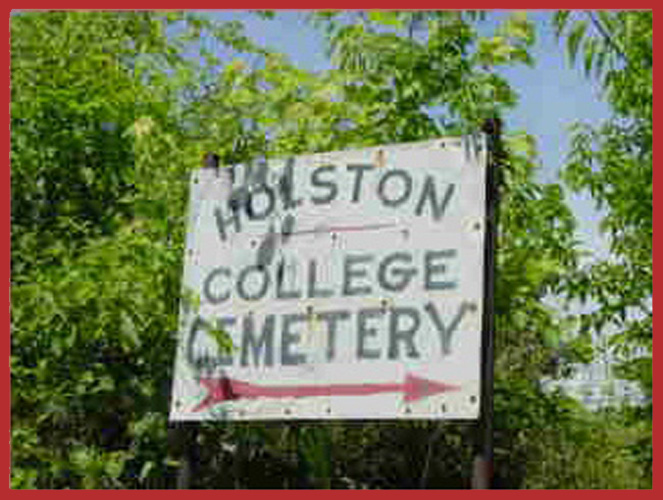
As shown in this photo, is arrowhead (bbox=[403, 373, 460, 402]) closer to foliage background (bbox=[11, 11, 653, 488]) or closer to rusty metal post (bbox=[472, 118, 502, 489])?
rusty metal post (bbox=[472, 118, 502, 489])

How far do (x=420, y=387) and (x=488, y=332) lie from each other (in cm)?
27

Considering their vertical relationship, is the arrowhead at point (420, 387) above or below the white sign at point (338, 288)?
below

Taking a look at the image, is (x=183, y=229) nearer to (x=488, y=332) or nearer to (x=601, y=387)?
(x=488, y=332)

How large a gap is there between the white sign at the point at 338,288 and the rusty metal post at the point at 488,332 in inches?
1.0

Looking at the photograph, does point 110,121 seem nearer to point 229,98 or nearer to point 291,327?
point 229,98

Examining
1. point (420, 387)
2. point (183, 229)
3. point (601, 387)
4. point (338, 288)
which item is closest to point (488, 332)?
point (420, 387)

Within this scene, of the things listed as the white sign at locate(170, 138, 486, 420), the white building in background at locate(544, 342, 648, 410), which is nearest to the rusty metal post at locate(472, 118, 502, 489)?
the white sign at locate(170, 138, 486, 420)

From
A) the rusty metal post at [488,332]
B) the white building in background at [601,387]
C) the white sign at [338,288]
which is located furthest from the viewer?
the white building in background at [601,387]

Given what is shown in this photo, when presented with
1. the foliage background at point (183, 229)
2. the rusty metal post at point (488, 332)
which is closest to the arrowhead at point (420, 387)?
the rusty metal post at point (488, 332)

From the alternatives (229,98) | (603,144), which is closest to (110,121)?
(229,98)

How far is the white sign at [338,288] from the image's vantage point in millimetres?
3074

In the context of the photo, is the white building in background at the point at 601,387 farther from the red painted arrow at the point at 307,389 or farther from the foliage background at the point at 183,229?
the red painted arrow at the point at 307,389

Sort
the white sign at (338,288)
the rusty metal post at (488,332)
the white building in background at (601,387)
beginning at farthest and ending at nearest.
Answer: the white building in background at (601,387) → the white sign at (338,288) → the rusty metal post at (488,332)

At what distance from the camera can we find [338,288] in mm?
3299
